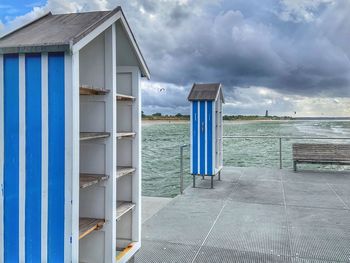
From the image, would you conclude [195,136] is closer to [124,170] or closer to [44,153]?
[124,170]

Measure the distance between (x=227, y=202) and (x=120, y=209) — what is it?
9.19ft

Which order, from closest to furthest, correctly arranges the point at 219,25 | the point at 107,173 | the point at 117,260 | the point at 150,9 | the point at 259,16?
the point at 107,173 < the point at 117,260 < the point at 150,9 < the point at 219,25 < the point at 259,16

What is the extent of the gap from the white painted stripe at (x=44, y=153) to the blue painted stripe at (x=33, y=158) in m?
0.02

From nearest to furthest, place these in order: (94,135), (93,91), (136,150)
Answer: (94,135) < (93,91) < (136,150)

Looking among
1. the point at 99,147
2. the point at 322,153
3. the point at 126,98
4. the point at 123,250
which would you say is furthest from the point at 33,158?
the point at 322,153

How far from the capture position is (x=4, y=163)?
188cm

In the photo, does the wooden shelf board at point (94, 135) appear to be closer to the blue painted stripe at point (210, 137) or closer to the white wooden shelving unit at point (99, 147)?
the white wooden shelving unit at point (99, 147)

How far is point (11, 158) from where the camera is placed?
186cm

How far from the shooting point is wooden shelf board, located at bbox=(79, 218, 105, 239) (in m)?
2.03

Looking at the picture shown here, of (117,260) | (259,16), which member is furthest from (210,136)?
(259,16)

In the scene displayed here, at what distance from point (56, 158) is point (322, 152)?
703 cm

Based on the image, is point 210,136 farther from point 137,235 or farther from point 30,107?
point 30,107

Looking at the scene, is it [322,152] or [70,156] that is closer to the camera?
[70,156]

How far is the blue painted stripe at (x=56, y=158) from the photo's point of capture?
177 centimetres
